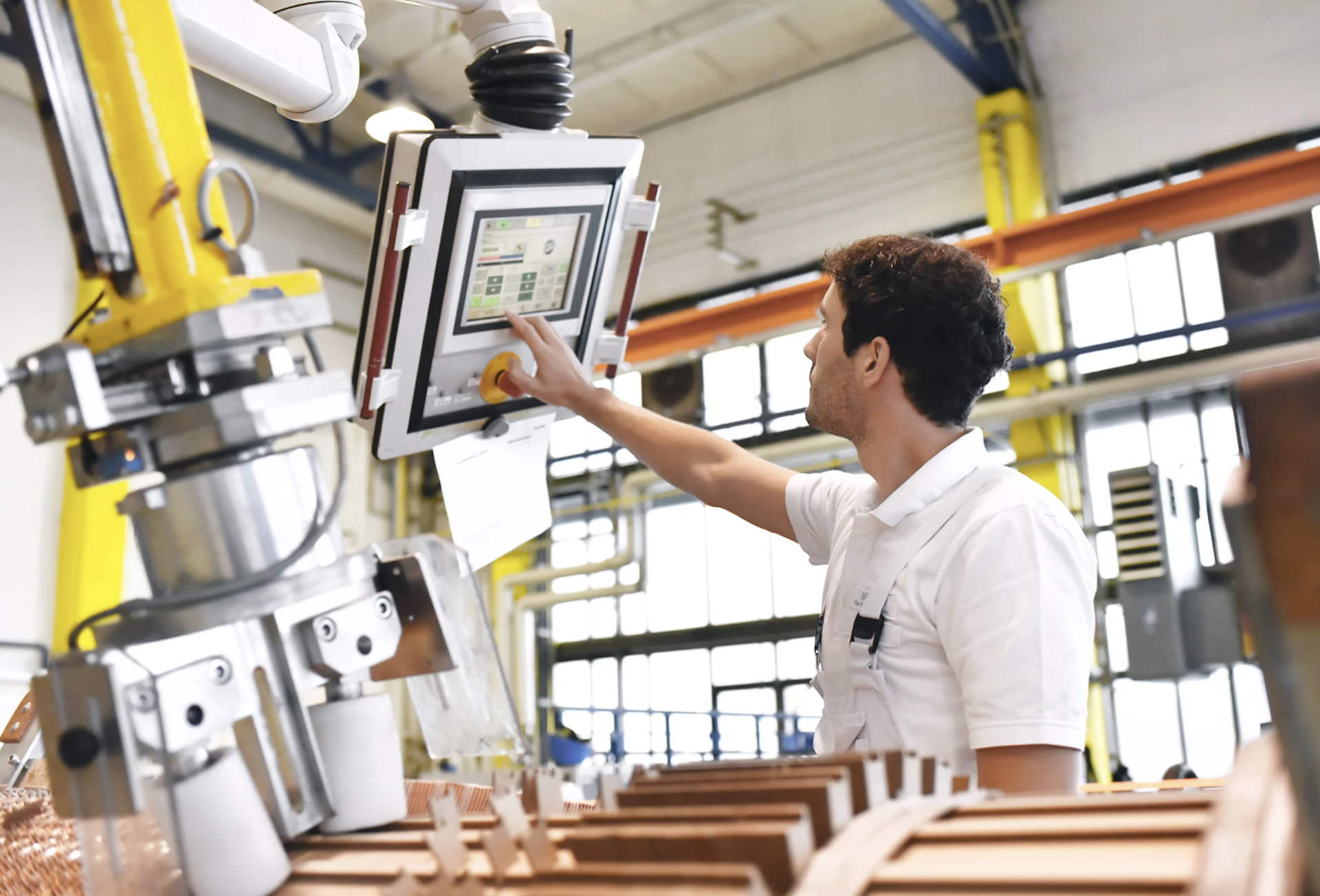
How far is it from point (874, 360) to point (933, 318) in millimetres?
109

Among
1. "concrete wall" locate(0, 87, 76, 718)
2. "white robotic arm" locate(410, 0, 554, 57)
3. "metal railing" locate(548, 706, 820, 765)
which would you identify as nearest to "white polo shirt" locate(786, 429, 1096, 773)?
"white robotic arm" locate(410, 0, 554, 57)

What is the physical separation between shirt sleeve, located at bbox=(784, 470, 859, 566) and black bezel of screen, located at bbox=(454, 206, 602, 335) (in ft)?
1.59

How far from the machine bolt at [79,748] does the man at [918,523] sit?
106 cm

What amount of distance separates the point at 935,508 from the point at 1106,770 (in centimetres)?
541

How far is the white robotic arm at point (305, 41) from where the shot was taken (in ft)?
4.26

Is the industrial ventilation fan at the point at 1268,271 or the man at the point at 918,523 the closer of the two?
the man at the point at 918,523

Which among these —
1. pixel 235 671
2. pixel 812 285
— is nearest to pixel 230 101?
pixel 812 285

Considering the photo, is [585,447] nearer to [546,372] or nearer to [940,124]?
[940,124]

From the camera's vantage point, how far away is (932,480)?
172 cm

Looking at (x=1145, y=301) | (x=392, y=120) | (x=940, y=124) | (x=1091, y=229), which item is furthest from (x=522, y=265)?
(x=940, y=124)

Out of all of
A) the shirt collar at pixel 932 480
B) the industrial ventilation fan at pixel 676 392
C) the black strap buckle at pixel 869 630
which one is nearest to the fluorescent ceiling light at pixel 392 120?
the industrial ventilation fan at pixel 676 392

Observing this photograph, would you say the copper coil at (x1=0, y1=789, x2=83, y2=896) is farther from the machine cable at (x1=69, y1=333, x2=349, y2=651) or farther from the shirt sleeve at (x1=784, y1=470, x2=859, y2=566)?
the shirt sleeve at (x1=784, y1=470, x2=859, y2=566)

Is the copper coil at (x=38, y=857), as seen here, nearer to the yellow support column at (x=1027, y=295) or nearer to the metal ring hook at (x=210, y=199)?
the metal ring hook at (x=210, y=199)

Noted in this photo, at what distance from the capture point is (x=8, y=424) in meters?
7.00
